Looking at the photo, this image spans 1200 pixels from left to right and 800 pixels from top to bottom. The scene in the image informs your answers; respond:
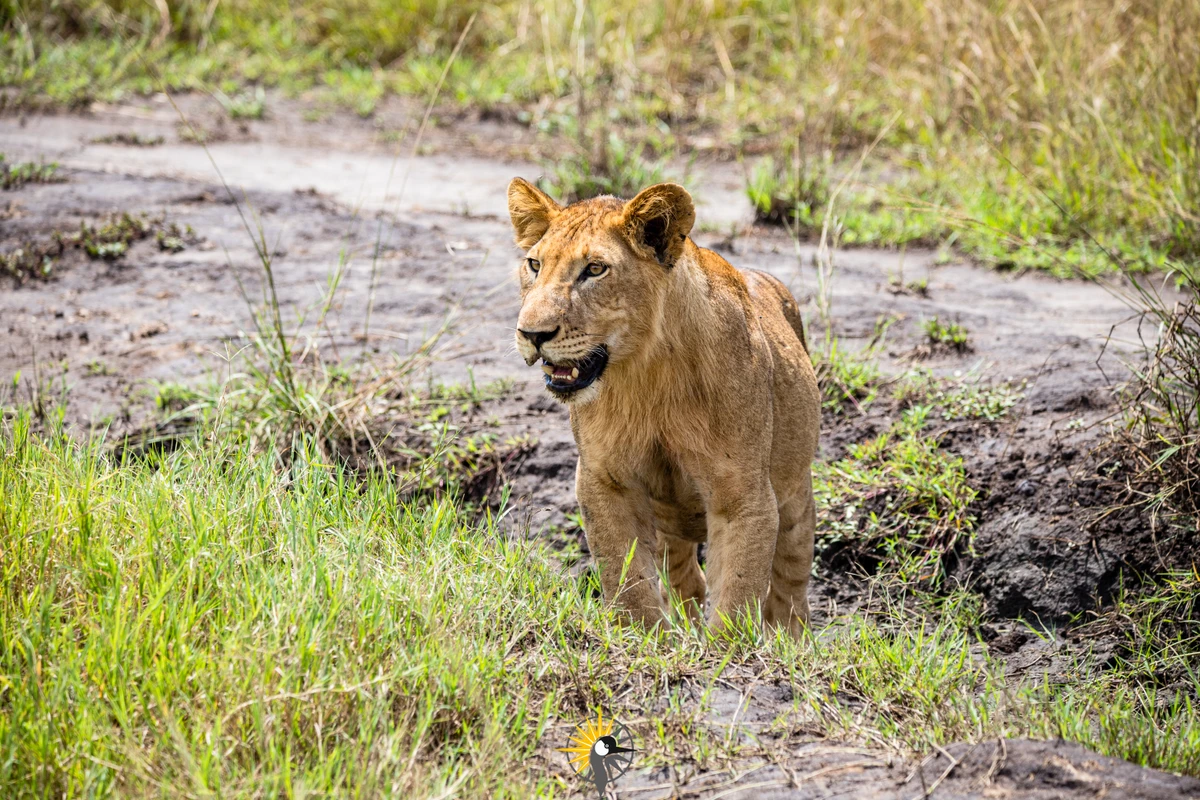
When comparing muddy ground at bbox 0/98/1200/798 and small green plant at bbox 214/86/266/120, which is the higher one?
small green plant at bbox 214/86/266/120

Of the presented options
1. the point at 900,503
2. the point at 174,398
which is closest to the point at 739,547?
the point at 900,503

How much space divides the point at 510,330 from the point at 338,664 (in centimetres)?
342

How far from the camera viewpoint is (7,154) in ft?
28.8

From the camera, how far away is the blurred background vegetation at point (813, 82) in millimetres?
7543

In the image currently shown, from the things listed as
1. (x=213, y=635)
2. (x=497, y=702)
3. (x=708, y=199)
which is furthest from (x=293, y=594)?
(x=708, y=199)

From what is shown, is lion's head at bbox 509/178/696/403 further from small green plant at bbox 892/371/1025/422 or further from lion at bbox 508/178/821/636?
small green plant at bbox 892/371/1025/422

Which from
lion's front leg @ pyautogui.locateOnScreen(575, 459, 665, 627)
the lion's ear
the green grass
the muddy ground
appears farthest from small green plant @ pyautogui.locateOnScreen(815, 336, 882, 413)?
the lion's ear

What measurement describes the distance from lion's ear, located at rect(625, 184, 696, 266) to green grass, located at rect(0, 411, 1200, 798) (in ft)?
3.51

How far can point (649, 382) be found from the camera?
3824 millimetres

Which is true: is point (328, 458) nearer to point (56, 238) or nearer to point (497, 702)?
point (497, 702)

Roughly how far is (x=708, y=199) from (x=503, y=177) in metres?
1.72

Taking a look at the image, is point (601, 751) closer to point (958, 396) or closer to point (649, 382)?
point (649, 382)

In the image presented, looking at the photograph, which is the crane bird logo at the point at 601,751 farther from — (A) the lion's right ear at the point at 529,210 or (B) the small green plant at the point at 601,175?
(B) the small green plant at the point at 601,175

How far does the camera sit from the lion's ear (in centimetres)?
361
